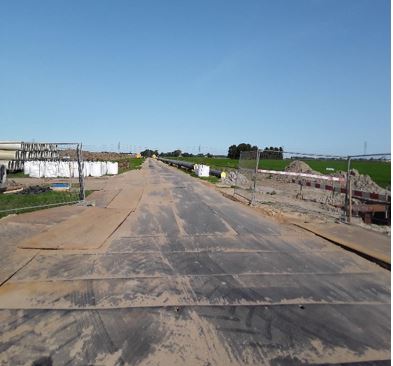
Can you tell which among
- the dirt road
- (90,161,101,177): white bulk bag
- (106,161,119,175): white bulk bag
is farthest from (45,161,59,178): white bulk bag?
the dirt road

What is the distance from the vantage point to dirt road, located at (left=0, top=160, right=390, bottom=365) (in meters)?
3.39

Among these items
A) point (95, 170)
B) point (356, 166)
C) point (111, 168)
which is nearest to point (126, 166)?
point (111, 168)

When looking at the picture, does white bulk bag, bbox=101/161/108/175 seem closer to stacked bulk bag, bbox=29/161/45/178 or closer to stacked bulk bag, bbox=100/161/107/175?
stacked bulk bag, bbox=100/161/107/175

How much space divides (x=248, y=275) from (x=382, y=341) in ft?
7.23

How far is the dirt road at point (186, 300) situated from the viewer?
133 inches

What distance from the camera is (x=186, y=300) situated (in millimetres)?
4516

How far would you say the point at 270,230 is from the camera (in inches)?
365

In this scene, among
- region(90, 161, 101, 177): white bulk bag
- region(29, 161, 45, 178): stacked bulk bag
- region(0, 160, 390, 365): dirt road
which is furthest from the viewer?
region(90, 161, 101, 177): white bulk bag

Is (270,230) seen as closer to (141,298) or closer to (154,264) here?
(154,264)

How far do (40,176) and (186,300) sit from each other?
89.0ft

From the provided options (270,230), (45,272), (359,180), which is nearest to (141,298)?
(45,272)

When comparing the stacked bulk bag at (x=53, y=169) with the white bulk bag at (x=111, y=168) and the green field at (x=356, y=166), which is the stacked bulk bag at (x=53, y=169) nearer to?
the white bulk bag at (x=111, y=168)

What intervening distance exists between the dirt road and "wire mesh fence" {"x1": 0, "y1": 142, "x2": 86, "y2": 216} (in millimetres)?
5270

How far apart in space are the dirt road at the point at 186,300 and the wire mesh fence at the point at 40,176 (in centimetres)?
527
